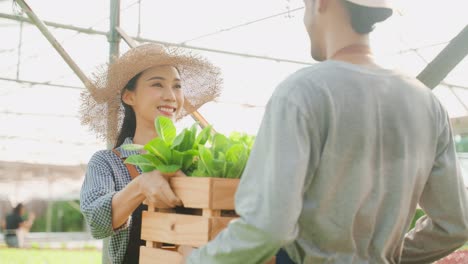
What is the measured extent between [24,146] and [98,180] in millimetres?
11102

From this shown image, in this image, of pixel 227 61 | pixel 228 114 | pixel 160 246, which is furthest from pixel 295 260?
pixel 228 114

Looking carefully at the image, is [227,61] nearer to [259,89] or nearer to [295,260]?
[259,89]

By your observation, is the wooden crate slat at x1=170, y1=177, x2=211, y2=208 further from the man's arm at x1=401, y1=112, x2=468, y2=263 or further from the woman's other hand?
the man's arm at x1=401, y1=112, x2=468, y2=263

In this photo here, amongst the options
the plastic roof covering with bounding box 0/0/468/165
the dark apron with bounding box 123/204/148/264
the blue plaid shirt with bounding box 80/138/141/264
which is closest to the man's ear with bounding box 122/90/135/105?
the blue plaid shirt with bounding box 80/138/141/264

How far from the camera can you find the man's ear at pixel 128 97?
2.24 metres

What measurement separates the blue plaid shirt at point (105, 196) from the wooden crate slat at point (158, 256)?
0.31 metres

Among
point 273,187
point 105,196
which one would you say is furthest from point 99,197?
point 273,187

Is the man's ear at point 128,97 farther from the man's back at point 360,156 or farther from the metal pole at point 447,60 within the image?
the man's back at point 360,156

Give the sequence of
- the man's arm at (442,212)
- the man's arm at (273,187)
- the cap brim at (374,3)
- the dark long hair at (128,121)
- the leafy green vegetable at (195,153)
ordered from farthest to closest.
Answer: the dark long hair at (128,121), the leafy green vegetable at (195,153), the man's arm at (442,212), the cap brim at (374,3), the man's arm at (273,187)

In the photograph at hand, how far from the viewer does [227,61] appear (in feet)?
29.4

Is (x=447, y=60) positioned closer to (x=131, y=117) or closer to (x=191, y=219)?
(x=191, y=219)

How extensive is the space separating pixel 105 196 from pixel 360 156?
0.90 metres

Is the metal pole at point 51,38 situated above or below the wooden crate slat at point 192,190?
above

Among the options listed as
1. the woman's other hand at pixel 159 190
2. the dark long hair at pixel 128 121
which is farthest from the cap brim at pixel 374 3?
the dark long hair at pixel 128 121
